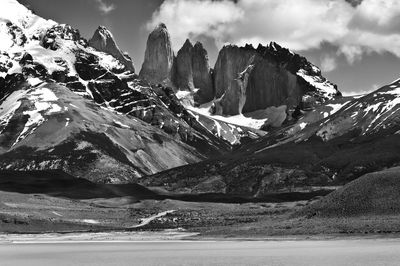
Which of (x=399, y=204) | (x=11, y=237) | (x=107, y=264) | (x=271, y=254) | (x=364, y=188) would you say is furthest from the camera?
(x=11, y=237)

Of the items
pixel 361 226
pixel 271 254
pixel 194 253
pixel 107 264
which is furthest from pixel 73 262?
pixel 361 226

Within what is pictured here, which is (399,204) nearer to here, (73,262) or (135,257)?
(135,257)

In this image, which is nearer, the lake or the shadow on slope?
the lake

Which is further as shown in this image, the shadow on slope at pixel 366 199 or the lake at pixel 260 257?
the shadow on slope at pixel 366 199

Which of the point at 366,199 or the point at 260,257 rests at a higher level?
the point at 366,199

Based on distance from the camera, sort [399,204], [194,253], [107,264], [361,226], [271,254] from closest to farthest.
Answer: [107,264] < [271,254] < [194,253] < [361,226] < [399,204]

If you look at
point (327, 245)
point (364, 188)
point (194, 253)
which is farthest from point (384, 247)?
point (364, 188)

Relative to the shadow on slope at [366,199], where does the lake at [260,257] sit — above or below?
below

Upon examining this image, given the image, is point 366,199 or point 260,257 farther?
point 366,199

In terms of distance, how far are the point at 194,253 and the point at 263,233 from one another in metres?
46.8

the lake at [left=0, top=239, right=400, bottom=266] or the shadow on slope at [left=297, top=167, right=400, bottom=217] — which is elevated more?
the shadow on slope at [left=297, top=167, right=400, bottom=217]

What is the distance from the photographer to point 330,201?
151 metres

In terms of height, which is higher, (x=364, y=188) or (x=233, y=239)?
(x=364, y=188)

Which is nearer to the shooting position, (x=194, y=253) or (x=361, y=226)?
(x=194, y=253)
